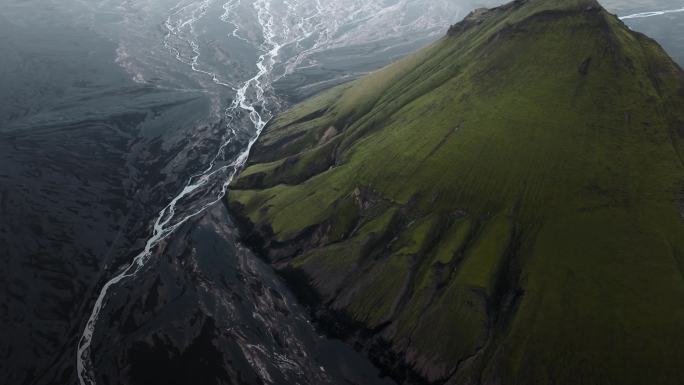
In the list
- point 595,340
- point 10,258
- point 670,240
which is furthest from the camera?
point 10,258

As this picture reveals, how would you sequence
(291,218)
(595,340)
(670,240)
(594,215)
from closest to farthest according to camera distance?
1. (595,340)
2. (670,240)
3. (594,215)
4. (291,218)

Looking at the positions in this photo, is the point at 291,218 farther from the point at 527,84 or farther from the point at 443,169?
the point at 527,84

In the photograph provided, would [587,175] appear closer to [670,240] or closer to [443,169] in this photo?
[670,240]

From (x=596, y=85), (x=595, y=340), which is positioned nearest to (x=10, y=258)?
(x=595, y=340)

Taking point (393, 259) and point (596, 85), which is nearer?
point (393, 259)

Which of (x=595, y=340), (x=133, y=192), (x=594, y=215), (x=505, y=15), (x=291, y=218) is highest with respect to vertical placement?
(x=505, y=15)

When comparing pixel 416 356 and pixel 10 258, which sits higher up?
pixel 10 258

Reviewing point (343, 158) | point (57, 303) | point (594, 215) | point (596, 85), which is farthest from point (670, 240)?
point (57, 303)
